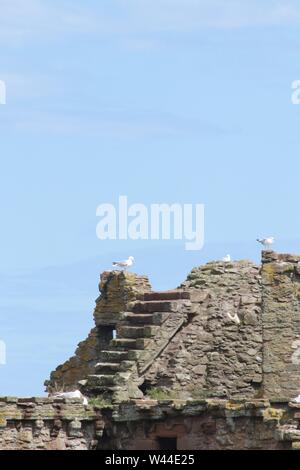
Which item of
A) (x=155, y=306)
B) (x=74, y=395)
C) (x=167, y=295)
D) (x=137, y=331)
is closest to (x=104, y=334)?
(x=167, y=295)

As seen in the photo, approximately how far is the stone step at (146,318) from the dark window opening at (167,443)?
20.9 feet

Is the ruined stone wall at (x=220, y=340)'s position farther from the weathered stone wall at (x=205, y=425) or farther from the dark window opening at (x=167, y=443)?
the dark window opening at (x=167, y=443)

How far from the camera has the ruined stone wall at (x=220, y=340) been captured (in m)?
111

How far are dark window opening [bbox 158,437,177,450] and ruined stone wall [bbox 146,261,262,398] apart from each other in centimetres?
480

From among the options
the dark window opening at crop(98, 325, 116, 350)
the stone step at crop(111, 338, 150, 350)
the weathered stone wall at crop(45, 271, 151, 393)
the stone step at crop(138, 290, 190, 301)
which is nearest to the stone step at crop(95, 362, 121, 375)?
the stone step at crop(111, 338, 150, 350)

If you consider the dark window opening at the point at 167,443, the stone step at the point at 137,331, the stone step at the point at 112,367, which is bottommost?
the dark window opening at the point at 167,443

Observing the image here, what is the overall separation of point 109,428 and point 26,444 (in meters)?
3.29

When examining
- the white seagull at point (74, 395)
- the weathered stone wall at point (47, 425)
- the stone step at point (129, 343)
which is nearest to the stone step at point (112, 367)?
the stone step at point (129, 343)

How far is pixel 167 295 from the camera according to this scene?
11275 centimetres

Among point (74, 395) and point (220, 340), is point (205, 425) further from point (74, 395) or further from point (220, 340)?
point (220, 340)

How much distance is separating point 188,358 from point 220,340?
4.32ft

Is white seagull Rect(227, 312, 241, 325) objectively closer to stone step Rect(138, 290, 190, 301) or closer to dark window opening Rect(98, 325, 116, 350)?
stone step Rect(138, 290, 190, 301)

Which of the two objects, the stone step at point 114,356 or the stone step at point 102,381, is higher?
the stone step at point 114,356

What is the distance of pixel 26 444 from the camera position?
343ft
